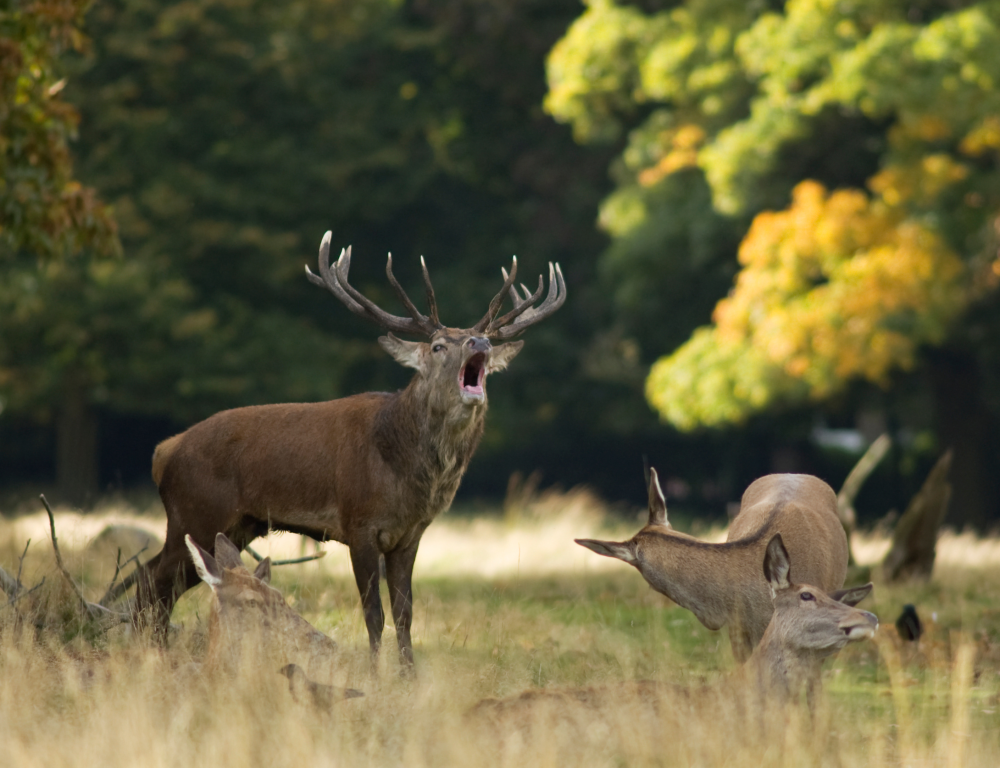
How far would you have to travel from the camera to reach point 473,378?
278 inches

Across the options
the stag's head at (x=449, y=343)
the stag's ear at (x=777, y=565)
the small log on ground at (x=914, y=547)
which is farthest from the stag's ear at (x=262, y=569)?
the small log on ground at (x=914, y=547)

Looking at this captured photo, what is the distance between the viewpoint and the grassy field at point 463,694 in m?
4.77

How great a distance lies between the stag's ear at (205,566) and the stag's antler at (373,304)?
1.79m

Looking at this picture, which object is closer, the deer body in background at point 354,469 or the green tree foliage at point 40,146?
the deer body in background at point 354,469

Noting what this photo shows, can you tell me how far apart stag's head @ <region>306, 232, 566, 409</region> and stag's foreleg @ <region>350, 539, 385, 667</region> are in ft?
2.88

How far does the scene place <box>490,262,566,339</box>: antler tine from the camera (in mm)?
7512

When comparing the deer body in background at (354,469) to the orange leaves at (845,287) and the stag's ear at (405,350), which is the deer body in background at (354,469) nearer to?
the stag's ear at (405,350)

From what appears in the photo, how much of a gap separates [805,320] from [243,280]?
11.3 m

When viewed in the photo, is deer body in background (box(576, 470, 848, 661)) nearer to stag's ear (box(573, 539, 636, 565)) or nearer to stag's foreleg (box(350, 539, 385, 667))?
stag's ear (box(573, 539, 636, 565))

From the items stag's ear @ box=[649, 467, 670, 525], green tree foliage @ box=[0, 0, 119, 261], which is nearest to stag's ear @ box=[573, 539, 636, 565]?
stag's ear @ box=[649, 467, 670, 525]

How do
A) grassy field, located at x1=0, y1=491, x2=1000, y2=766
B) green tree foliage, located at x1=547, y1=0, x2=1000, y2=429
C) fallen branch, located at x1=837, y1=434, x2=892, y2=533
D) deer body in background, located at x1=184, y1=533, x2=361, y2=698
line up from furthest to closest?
green tree foliage, located at x1=547, y1=0, x2=1000, y2=429, fallen branch, located at x1=837, y1=434, x2=892, y2=533, deer body in background, located at x1=184, y1=533, x2=361, y2=698, grassy field, located at x1=0, y1=491, x2=1000, y2=766

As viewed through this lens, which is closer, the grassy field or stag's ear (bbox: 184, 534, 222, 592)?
the grassy field

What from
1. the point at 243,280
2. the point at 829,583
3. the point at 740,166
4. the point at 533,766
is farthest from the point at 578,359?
the point at 533,766

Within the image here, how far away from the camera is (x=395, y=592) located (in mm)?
7180
